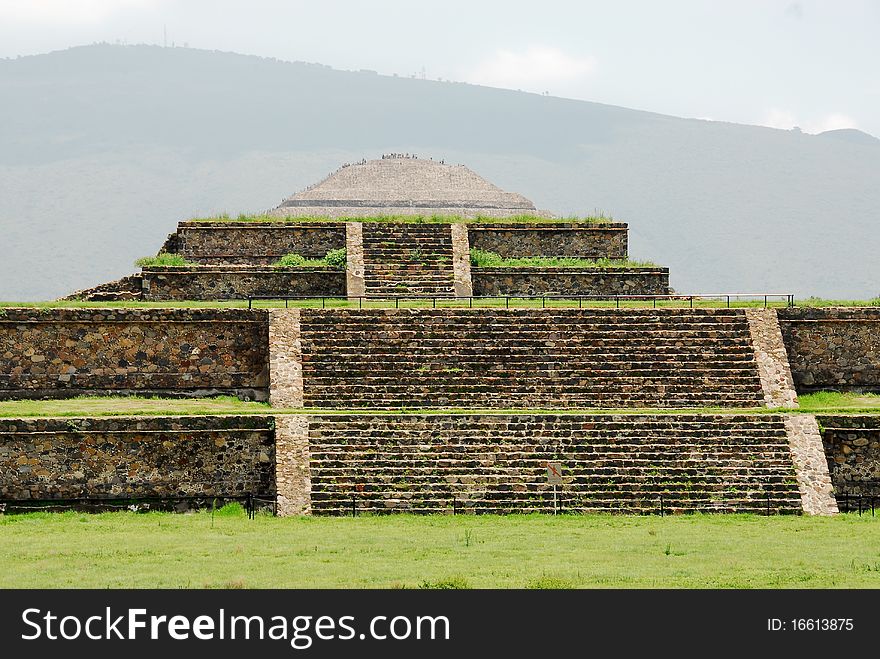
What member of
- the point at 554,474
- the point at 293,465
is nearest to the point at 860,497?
the point at 554,474

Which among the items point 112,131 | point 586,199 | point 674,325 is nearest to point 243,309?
point 674,325

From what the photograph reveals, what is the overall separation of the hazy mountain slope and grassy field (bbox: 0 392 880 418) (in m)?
77.6

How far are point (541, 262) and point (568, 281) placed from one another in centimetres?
135

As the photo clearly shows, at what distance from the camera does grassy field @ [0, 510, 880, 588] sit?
56.6 ft

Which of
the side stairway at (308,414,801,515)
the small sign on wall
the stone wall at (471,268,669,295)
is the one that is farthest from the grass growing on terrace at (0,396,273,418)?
the stone wall at (471,268,669,295)

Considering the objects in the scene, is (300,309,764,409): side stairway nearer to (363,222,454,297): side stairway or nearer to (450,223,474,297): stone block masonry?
(450,223,474,297): stone block masonry

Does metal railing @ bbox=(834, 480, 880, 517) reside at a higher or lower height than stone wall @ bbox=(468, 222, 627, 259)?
lower

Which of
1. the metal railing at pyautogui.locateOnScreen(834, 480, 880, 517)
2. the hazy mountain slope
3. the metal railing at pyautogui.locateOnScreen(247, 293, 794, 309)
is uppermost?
the hazy mountain slope

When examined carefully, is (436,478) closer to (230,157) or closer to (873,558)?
(873,558)

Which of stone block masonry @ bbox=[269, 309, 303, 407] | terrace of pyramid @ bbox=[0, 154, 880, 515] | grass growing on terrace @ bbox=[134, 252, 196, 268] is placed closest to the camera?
terrace of pyramid @ bbox=[0, 154, 880, 515]

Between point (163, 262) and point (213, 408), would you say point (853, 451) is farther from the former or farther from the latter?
point (163, 262)

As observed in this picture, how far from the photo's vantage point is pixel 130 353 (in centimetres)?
2856
